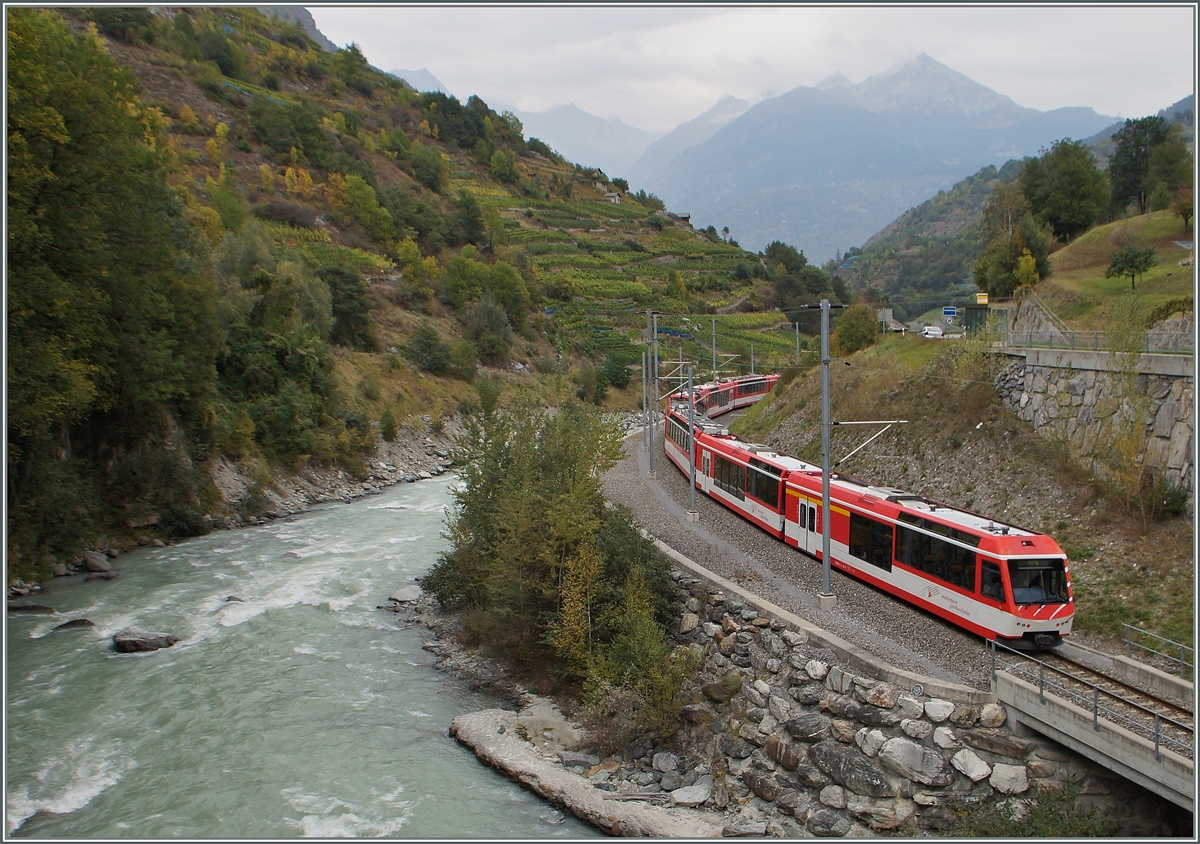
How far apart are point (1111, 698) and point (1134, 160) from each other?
1882 inches

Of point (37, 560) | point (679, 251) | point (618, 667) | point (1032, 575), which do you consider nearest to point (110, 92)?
point (37, 560)

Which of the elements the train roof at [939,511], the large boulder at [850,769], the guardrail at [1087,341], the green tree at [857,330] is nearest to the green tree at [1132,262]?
the guardrail at [1087,341]

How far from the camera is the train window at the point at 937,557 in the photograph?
15.7 m

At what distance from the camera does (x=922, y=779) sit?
1292 cm

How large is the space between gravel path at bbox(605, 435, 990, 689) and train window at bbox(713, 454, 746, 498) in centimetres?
96

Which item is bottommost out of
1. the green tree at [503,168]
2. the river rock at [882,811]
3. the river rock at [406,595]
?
the river rock at [882,811]

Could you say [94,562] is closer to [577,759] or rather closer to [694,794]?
[577,759]

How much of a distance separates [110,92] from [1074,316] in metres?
35.5

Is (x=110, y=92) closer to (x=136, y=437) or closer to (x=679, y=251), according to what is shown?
(x=136, y=437)

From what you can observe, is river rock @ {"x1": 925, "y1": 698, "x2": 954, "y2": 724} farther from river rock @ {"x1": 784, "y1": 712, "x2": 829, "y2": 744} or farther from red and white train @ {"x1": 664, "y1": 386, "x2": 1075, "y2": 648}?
red and white train @ {"x1": 664, "y1": 386, "x2": 1075, "y2": 648}

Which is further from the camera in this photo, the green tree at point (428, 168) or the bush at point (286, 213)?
the green tree at point (428, 168)

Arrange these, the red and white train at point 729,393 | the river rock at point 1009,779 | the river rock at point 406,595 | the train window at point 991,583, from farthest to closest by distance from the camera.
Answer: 1. the red and white train at point 729,393
2. the river rock at point 406,595
3. the train window at point 991,583
4. the river rock at point 1009,779

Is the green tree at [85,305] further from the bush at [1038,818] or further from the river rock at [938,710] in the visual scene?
the bush at [1038,818]

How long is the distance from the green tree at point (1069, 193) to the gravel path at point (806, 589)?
28.1m
